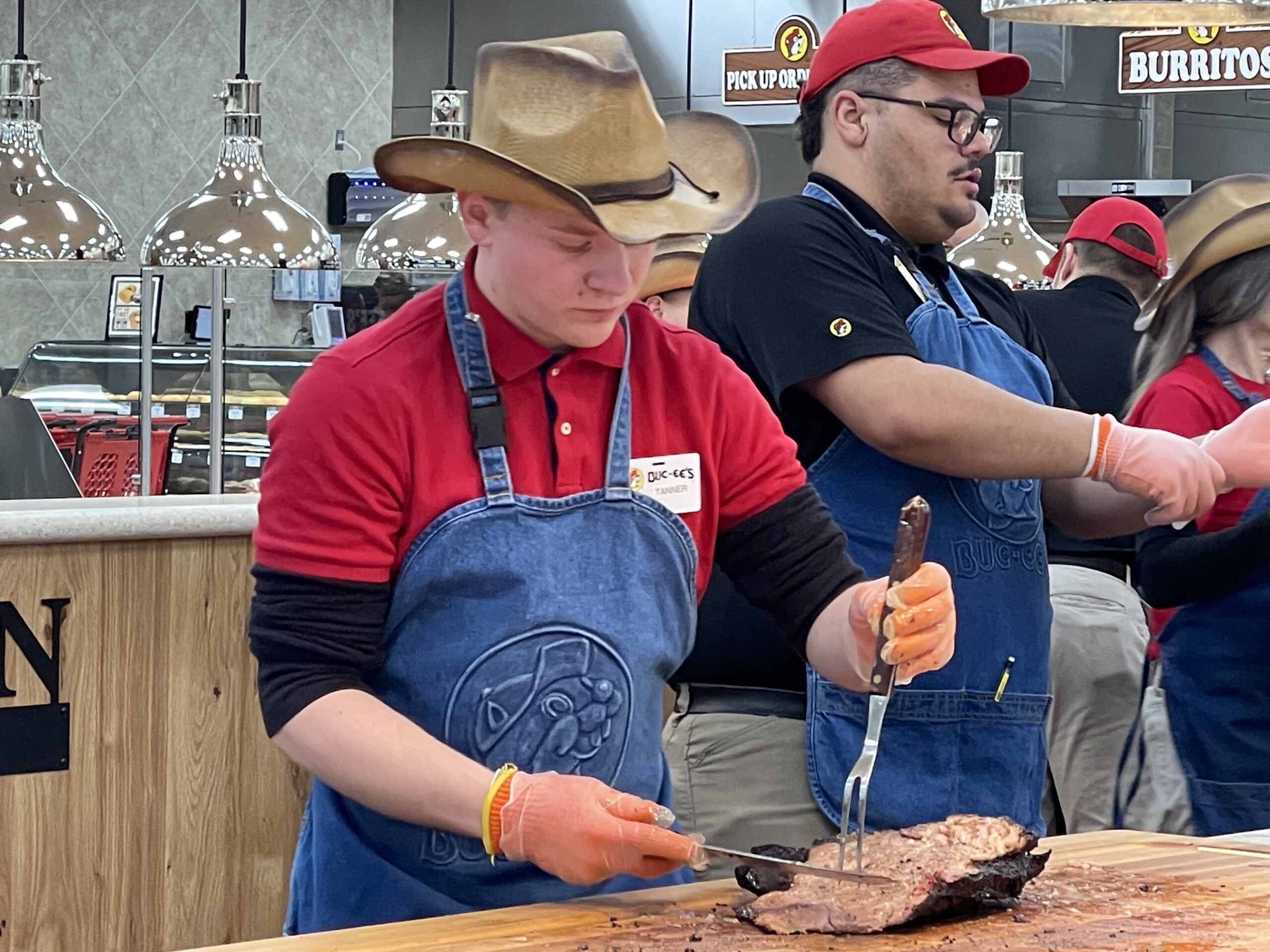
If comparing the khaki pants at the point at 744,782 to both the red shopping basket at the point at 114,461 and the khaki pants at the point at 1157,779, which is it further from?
the red shopping basket at the point at 114,461

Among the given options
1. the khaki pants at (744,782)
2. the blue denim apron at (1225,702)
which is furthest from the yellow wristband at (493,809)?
the blue denim apron at (1225,702)

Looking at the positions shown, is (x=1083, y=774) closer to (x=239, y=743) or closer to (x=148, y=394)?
(x=239, y=743)

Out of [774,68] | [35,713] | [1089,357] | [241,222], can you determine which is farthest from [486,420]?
[774,68]

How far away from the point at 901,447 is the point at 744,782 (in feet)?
1.81

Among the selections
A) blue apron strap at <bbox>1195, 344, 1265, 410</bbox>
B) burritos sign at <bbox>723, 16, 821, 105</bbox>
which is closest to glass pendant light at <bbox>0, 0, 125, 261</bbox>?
blue apron strap at <bbox>1195, 344, 1265, 410</bbox>

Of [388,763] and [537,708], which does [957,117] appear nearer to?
[537,708]

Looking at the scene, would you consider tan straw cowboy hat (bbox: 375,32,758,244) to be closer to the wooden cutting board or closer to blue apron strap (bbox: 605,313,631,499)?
blue apron strap (bbox: 605,313,631,499)

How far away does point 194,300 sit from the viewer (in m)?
11.0

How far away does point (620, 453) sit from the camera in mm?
1991

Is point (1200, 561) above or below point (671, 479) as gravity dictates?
below

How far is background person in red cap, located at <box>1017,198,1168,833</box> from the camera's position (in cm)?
388

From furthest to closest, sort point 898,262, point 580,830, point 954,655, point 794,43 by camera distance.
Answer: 1. point 794,43
2. point 898,262
3. point 954,655
4. point 580,830

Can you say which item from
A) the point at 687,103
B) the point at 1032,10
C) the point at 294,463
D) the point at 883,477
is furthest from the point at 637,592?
the point at 687,103

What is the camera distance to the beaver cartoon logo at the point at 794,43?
26.2ft
